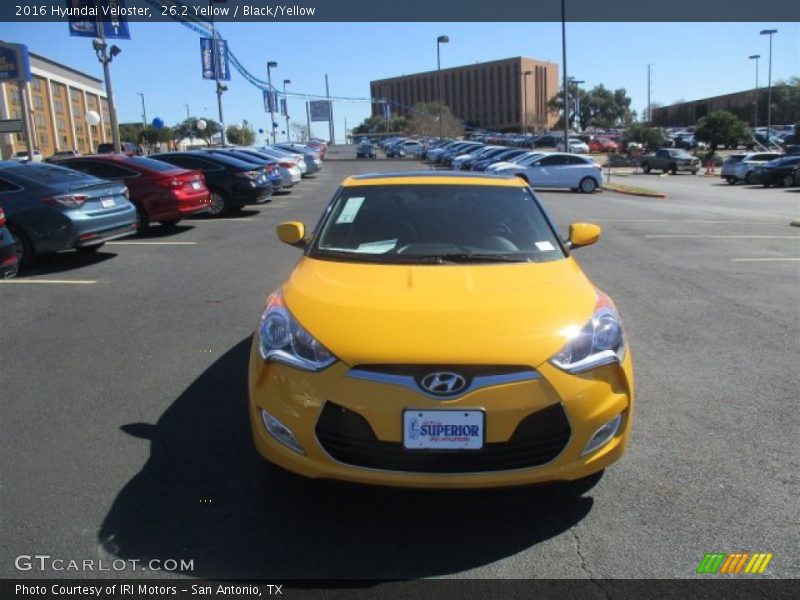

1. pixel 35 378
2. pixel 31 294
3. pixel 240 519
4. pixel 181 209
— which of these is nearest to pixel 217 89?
pixel 181 209

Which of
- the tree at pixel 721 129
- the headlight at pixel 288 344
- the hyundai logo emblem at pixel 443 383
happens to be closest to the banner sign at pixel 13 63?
the headlight at pixel 288 344

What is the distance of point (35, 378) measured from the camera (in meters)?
5.06

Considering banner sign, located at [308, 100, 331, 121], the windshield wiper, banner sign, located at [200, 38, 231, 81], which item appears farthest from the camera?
banner sign, located at [308, 100, 331, 121]

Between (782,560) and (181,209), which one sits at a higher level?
(181,209)

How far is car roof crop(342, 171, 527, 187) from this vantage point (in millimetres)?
4871

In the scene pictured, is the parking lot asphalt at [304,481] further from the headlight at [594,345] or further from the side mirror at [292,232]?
the side mirror at [292,232]

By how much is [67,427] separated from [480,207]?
9.88 feet

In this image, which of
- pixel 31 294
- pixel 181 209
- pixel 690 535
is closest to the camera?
pixel 690 535

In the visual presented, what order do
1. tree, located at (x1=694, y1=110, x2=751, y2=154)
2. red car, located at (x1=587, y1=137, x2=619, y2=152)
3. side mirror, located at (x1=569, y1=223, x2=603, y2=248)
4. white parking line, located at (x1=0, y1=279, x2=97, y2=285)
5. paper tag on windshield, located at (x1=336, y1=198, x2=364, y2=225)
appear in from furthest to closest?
red car, located at (x1=587, y1=137, x2=619, y2=152) < tree, located at (x1=694, y1=110, x2=751, y2=154) < white parking line, located at (x1=0, y1=279, x2=97, y2=285) < side mirror, located at (x1=569, y1=223, x2=603, y2=248) < paper tag on windshield, located at (x1=336, y1=198, x2=364, y2=225)

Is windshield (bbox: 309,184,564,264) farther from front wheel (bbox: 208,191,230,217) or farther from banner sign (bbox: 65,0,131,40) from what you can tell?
banner sign (bbox: 65,0,131,40)

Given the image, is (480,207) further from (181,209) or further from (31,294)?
(181,209)

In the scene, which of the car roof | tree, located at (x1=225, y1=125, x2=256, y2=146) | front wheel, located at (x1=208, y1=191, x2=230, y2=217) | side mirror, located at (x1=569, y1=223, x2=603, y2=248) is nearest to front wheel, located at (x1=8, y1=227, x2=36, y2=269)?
the car roof

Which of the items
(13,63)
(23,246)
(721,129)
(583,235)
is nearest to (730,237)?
(583,235)

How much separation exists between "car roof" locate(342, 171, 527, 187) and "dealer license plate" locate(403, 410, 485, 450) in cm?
239
